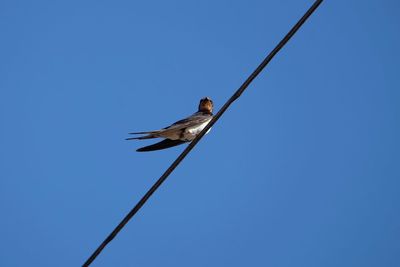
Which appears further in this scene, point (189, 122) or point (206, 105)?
point (206, 105)

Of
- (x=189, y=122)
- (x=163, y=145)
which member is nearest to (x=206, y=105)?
(x=189, y=122)

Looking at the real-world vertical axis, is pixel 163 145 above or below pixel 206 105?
below

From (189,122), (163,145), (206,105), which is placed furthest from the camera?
(206,105)

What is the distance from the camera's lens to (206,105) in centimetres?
896

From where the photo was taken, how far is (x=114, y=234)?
138 inches

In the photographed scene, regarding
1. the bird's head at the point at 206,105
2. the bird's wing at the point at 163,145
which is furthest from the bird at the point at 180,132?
the bird's head at the point at 206,105

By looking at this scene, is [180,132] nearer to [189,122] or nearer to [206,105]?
[189,122]

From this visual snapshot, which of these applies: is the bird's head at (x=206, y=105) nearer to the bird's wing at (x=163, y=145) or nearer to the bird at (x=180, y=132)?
the bird at (x=180, y=132)

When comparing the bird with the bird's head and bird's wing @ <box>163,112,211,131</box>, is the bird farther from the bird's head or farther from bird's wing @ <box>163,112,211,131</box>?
the bird's head

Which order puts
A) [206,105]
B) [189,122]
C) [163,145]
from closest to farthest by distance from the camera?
[163,145] < [189,122] < [206,105]

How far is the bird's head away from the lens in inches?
350

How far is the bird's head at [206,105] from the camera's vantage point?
8.90m

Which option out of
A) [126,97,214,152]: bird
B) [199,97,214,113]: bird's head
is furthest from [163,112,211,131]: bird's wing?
[199,97,214,113]: bird's head

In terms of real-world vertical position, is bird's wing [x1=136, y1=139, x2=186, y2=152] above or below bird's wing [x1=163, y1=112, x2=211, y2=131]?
below
